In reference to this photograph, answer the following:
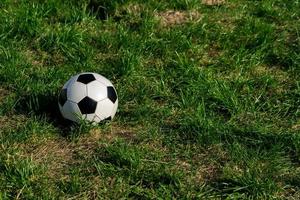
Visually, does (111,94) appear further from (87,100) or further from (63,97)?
(63,97)

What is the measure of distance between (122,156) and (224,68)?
1668 millimetres

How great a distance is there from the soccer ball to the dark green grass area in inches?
5.0

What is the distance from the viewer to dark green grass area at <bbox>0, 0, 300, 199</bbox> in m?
3.95

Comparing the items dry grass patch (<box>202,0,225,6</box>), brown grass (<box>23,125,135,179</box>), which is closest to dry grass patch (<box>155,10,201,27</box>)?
dry grass patch (<box>202,0,225,6</box>)

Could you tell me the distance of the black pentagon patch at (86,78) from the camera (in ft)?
14.2

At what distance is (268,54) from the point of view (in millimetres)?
5453

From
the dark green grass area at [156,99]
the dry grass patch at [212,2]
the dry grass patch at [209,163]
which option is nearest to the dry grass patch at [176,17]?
the dark green grass area at [156,99]

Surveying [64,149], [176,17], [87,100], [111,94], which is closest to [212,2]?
[176,17]

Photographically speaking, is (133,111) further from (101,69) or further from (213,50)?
(213,50)

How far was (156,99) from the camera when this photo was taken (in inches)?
192

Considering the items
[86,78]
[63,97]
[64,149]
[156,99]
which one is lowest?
[64,149]

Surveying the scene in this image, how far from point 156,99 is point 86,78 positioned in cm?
78

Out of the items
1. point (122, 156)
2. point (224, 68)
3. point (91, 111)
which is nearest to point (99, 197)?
point (122, 156)

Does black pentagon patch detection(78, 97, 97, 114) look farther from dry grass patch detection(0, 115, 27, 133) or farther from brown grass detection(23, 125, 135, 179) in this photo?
dry grass patch detection(0, 115, 27, 133)
